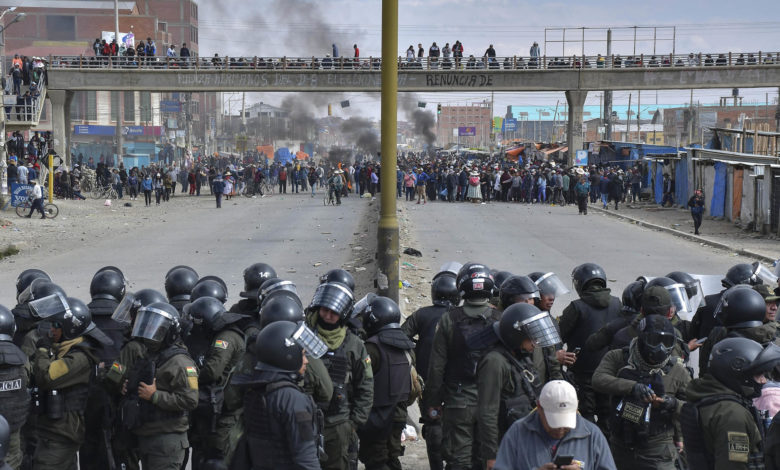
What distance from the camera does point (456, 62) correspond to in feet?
162

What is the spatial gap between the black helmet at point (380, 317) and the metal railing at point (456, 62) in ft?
142

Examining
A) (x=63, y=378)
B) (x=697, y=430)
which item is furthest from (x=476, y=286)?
(x=63, y=378)

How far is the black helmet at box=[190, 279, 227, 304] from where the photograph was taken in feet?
23.3

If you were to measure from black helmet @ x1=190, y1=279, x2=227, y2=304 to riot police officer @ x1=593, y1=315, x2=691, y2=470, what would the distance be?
3041 mm

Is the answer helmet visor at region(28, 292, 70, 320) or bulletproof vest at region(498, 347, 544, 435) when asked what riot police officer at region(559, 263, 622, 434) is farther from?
helmet visor at region(28, 292, 70, 320)

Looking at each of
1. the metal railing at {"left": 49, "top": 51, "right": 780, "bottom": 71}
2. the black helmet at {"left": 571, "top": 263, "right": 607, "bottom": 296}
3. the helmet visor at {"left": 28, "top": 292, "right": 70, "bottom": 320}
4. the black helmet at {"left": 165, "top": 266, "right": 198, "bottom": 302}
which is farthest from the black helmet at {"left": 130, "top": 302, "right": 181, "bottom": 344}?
the metal railing at {"left": 49, "top": 51, "right": 780, "bottom": 71}

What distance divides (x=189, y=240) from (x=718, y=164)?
16987 millimetres

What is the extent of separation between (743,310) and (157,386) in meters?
3.58

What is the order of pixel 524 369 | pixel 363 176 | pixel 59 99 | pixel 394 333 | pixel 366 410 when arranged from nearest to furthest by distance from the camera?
1. pixel 524 369
2. pixel 366 410
3. pixel 394 333
4. pixel 363 176
5. pixel 59 99

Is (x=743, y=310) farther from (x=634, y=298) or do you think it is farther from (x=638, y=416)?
(x=638, y=416)

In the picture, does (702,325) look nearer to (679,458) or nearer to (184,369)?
(679,458)

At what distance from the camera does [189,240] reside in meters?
24.8

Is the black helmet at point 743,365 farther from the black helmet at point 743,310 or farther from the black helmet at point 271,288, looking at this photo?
the black helmet at point 271,288

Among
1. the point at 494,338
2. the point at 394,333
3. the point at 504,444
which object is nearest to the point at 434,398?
the point at 394,333
